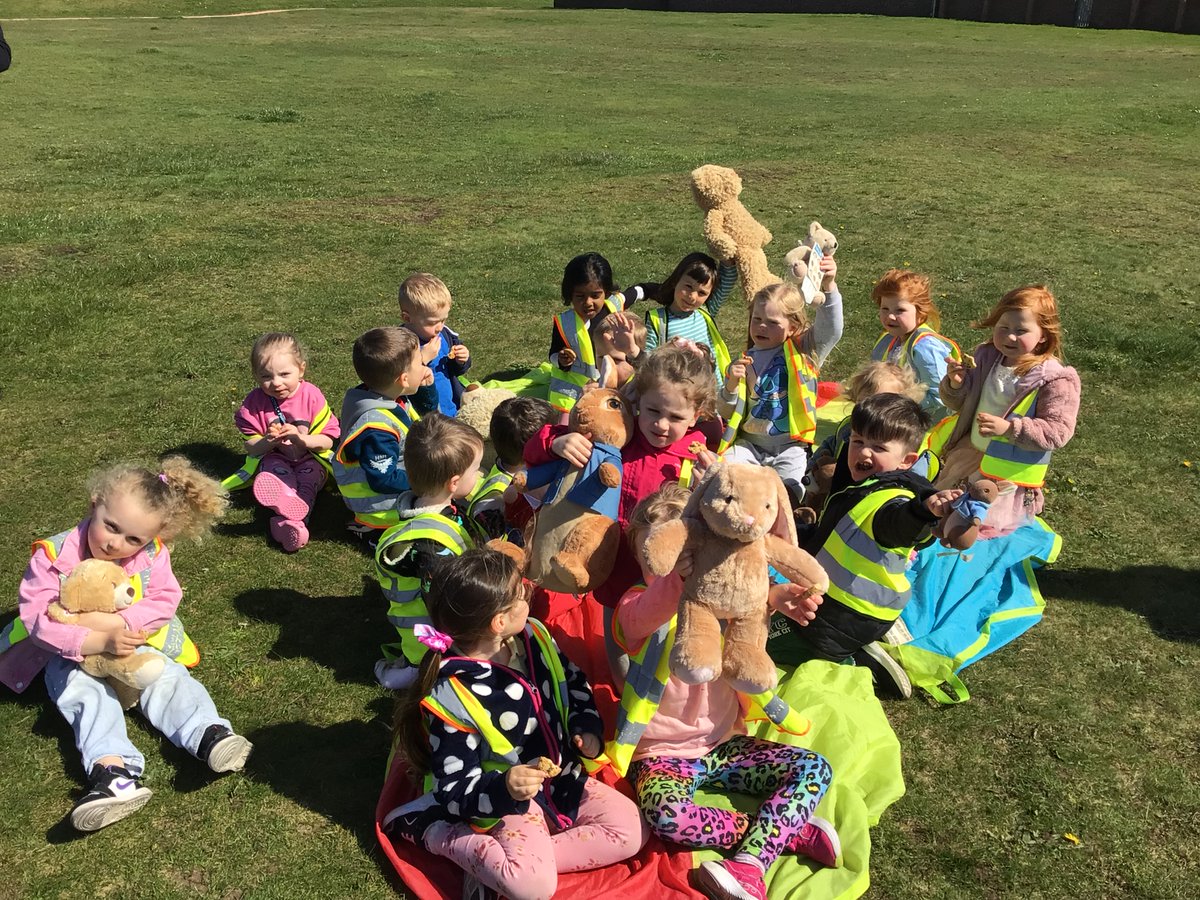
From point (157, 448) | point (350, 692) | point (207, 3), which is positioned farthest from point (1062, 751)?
point (207, 3)

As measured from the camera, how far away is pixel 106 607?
15.1ft

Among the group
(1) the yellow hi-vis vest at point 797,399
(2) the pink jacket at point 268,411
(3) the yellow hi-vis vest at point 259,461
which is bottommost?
(3) the yellow hi-vis vest at point 259,461

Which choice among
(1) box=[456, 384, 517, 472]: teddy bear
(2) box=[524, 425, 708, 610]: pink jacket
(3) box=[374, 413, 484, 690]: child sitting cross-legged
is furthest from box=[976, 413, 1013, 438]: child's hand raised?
(1) box=[456, 384, 517, 472]: teddy bear

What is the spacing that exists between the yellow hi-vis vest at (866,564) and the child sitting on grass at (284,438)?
3.38 metres

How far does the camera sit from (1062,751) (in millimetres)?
4738

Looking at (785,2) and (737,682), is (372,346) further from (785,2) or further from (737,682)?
(785,2)

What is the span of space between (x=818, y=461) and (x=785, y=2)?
48.2 metres

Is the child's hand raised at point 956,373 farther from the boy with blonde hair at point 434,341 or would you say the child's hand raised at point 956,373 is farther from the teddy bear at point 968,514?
the boy with blonde hair at point 434,341

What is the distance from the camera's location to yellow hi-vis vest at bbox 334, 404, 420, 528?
6.01 metres

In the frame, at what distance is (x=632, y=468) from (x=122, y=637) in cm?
245

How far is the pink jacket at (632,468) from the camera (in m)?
4.74

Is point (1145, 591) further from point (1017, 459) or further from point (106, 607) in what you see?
point (106, 607)

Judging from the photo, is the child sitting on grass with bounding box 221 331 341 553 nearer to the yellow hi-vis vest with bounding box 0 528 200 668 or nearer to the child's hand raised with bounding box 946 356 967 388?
the yellow hi-vis vest with bounding box 0 528 200 668

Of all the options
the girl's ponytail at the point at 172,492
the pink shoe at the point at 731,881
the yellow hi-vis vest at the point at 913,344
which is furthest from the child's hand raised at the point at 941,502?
the girl's ponytail at the point at 172,492
